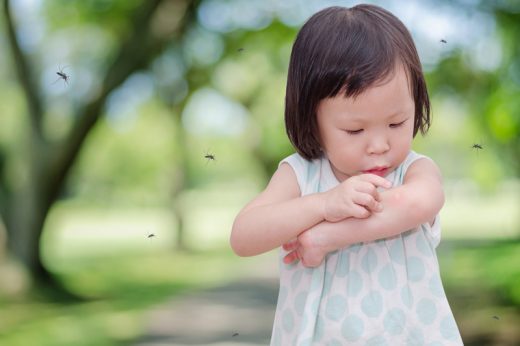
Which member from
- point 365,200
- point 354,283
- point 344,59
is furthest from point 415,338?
point 344,59

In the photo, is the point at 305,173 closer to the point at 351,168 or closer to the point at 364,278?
the point at 351,168

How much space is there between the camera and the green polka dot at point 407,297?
199cm

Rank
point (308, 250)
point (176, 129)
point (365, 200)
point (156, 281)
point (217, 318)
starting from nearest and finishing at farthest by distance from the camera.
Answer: point (365, 200)
point (308, 250)
point (217, 318)
point (156, 281)
point (176, 129)

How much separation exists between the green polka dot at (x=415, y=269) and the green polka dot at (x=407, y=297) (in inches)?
1.1

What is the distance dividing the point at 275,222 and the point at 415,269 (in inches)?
15.4

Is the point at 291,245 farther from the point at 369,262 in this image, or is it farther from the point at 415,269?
the point at 415,269

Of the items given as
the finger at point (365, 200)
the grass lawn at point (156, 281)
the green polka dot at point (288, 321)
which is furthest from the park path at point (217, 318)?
the finger at point (365, 200)

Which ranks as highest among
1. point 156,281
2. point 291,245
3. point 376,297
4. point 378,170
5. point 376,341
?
point 156,281

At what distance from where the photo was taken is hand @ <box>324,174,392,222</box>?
1803mm

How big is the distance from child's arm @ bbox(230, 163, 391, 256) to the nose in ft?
0.27

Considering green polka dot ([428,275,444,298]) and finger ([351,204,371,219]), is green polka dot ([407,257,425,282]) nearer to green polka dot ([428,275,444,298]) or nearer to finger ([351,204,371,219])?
green polka dot ([428,275,444,298])

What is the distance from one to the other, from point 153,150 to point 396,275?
2966cm

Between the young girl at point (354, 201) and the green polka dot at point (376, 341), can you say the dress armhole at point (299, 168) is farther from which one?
the green polka dot at point (376, 341)

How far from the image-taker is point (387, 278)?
6.56 feet
